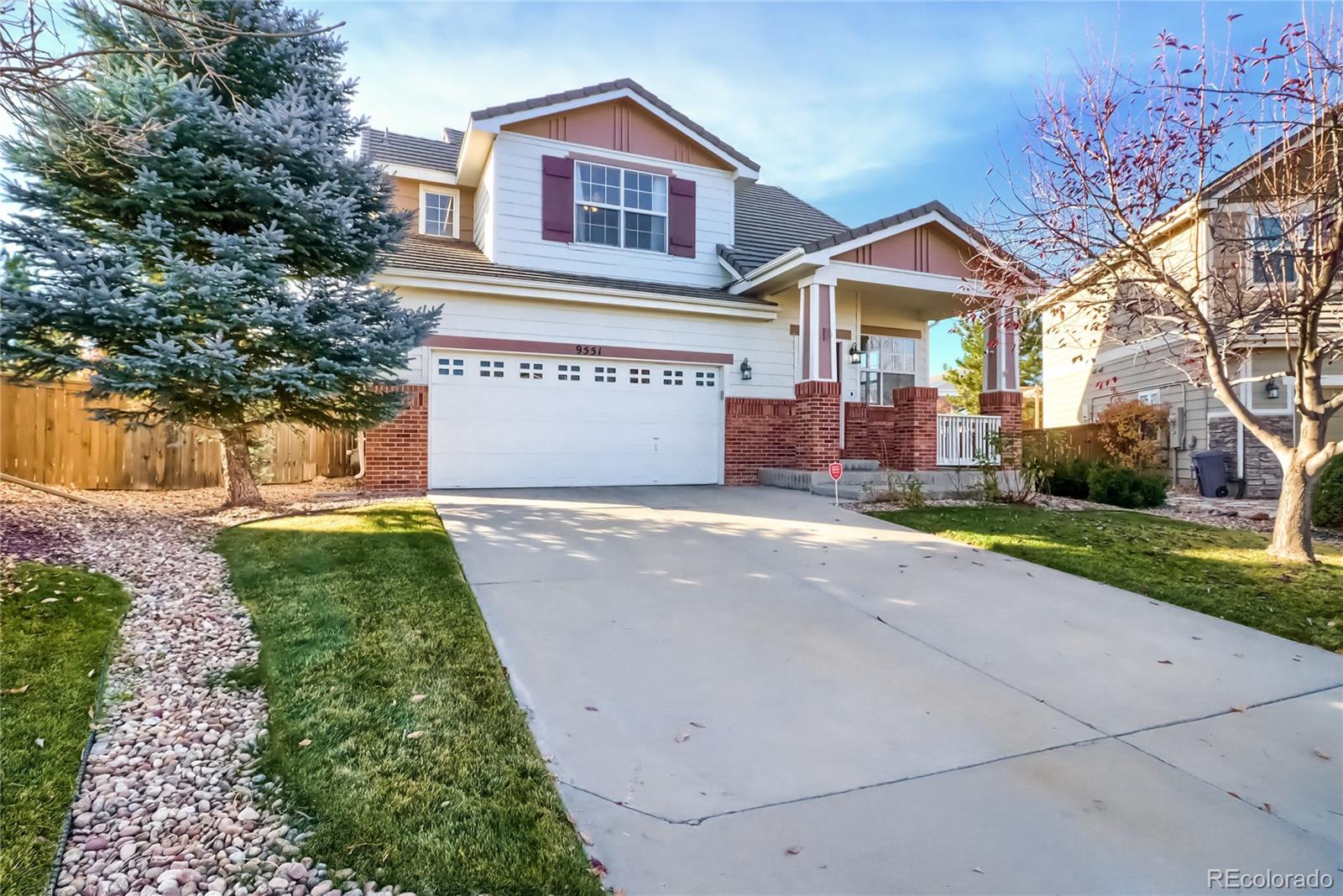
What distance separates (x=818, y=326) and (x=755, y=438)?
2392mm

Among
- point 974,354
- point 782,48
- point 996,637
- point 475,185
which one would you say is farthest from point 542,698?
point 974,354

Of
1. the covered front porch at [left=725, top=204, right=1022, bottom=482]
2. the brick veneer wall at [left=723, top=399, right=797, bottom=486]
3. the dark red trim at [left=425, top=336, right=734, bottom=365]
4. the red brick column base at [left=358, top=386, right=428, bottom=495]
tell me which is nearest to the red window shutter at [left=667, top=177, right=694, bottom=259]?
the covered front porch at [left=725, top=204, right=1022, bottom=482]

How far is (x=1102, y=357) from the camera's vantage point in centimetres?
1756

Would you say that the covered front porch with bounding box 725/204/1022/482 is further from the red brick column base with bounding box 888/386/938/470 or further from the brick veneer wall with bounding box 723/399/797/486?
the brick veneer wall with bounding box 723/399/797/486

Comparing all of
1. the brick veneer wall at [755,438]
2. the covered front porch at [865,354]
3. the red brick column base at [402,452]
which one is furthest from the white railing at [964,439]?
the red brick column base at [402,452]

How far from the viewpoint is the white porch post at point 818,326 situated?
1109cm

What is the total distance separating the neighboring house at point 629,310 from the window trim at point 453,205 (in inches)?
1.3

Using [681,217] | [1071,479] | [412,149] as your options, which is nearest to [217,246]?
Answer: [681,217]

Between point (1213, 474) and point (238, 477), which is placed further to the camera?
point (1213, 474)

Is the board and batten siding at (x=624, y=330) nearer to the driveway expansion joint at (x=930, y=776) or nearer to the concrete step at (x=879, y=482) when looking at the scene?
the concrete step at (x=879, y=482)

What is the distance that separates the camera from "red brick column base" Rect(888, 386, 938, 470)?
1145cm

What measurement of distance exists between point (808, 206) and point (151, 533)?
49.8ft

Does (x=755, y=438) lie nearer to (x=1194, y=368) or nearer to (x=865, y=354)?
(x=865, y=354)

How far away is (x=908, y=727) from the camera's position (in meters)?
3.22
